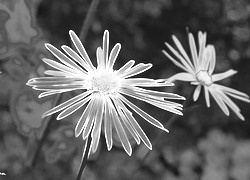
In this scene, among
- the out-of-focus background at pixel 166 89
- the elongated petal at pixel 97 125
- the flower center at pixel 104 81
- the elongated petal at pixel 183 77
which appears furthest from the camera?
the out-of-focus background at pixel 166 89

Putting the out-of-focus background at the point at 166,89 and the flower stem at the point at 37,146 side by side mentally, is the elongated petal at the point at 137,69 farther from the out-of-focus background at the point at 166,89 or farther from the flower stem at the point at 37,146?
the out-of-focus background at the point at 166,89

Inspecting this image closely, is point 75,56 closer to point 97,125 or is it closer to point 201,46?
point 97,125

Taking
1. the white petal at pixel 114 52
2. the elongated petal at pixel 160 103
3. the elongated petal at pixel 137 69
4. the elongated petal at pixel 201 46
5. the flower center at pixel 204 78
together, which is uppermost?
the elongated petal at pixel 201 46

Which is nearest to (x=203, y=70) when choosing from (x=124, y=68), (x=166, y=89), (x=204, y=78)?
(x=204, y=78)

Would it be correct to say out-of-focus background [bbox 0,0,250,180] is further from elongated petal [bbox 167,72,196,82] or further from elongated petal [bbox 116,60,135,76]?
elongated petal [bbox 116,60,135,76]

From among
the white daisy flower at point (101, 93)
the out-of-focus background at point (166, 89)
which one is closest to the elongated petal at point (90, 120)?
the white daisy flower at point (101, 93)

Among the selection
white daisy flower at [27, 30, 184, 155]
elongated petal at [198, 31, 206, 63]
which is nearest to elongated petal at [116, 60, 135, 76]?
white daisy flower at [27, 30, 184, 155]

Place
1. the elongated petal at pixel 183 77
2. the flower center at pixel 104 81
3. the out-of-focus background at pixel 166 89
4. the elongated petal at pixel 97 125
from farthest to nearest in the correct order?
1. the out-of-focus background at pixel 166 89
2. the elongated petal at pixel 183 77
3. the flower center at pixel 104 81
4. the elongated petal at pixel 97 125

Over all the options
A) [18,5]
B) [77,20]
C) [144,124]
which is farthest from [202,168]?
[18,5]
